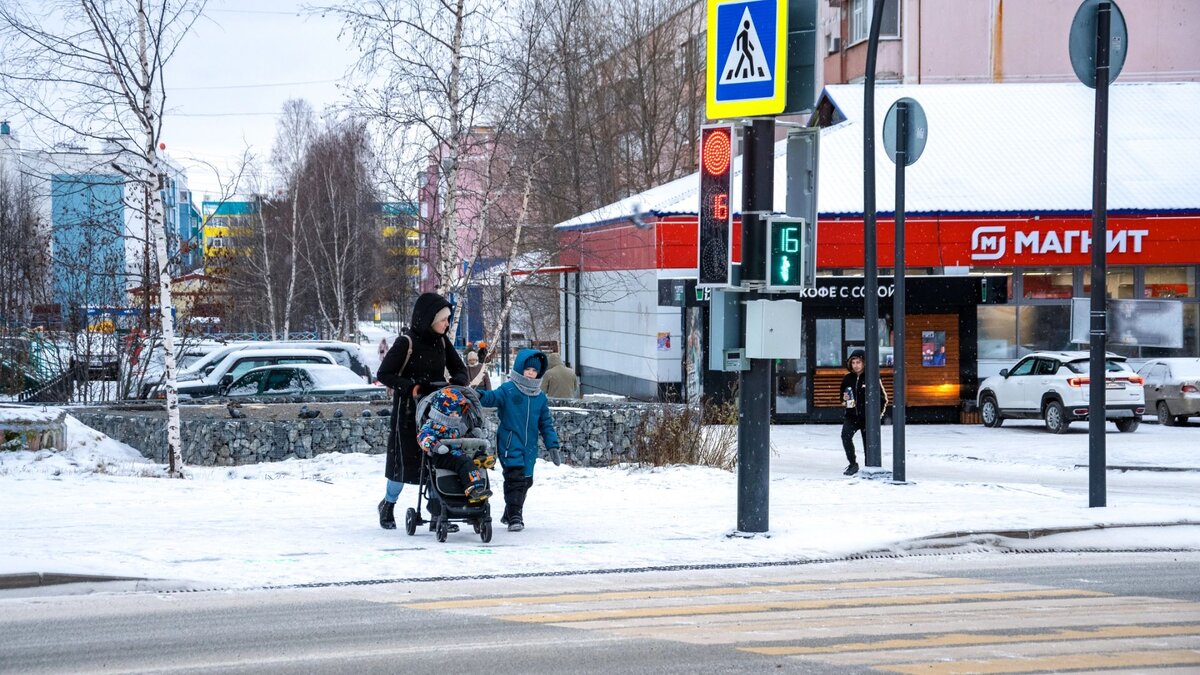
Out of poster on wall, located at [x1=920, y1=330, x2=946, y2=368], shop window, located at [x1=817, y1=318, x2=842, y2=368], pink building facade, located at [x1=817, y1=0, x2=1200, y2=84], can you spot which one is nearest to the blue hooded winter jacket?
shop window, located at [x1=817, y1=318, x2=842, y2=368]

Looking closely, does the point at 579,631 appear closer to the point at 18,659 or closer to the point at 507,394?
the point at 18,659

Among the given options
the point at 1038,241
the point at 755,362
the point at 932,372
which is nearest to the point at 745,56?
the point at 755,362

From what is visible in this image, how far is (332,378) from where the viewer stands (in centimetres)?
2556

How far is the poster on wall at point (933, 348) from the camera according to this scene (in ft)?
103

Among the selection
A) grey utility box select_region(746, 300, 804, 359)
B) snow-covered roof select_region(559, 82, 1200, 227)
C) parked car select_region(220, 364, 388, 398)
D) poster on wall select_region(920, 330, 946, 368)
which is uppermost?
snow-covered roof select_region(559, 82, 1200, 227)

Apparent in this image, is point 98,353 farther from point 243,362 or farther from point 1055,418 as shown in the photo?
point 1055,418

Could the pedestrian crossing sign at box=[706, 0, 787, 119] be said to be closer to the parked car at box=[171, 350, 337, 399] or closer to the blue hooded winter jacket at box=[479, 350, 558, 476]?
the blue hooded winter jacket at box=[479, 350, 558, 476]

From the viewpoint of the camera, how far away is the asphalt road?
7.16 meters

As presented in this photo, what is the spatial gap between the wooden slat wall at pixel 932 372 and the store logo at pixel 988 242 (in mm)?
2201

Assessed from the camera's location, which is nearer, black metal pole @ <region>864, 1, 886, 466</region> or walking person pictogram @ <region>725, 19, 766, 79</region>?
walking person pictogram @ <region>725, 19, 766, 79</region>

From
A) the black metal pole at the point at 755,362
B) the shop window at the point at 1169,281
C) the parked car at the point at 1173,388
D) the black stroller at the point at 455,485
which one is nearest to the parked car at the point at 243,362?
the black stroller at the point at 455,485

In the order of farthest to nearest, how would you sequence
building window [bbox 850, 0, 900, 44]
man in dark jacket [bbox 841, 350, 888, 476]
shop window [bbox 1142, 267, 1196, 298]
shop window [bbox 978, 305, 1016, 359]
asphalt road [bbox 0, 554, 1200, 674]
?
1. building window [bbox 850, 0, 900, 44]
2. shop window [bbox 1142, 267, 1196, 298]
3. shop window [bbox 978, 305, 1016, 359]
4. man in dark jacket [bbox 841, 350, 888, 476]
5. asphalt road [bbox 0, 554, 1200, 674]

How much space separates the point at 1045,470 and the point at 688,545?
11701mm

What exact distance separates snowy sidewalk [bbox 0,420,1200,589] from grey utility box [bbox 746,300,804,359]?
1645mm
